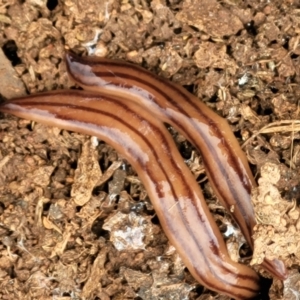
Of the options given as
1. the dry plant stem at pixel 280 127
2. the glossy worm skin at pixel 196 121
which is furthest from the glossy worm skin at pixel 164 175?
the dry plant stem at pixel 280 127

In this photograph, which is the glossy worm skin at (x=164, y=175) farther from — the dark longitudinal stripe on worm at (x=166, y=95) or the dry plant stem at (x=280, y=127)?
the dry plant stem at (x=280, y=127)

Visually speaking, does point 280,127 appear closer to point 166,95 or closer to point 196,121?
point 196,121

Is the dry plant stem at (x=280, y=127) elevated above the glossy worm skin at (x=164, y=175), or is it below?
above

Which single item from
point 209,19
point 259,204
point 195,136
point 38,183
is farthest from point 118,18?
point 259,204

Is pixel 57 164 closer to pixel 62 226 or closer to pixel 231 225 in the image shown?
pixel 62 226

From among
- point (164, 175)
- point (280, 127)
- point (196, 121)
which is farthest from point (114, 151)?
point (280, 127)
